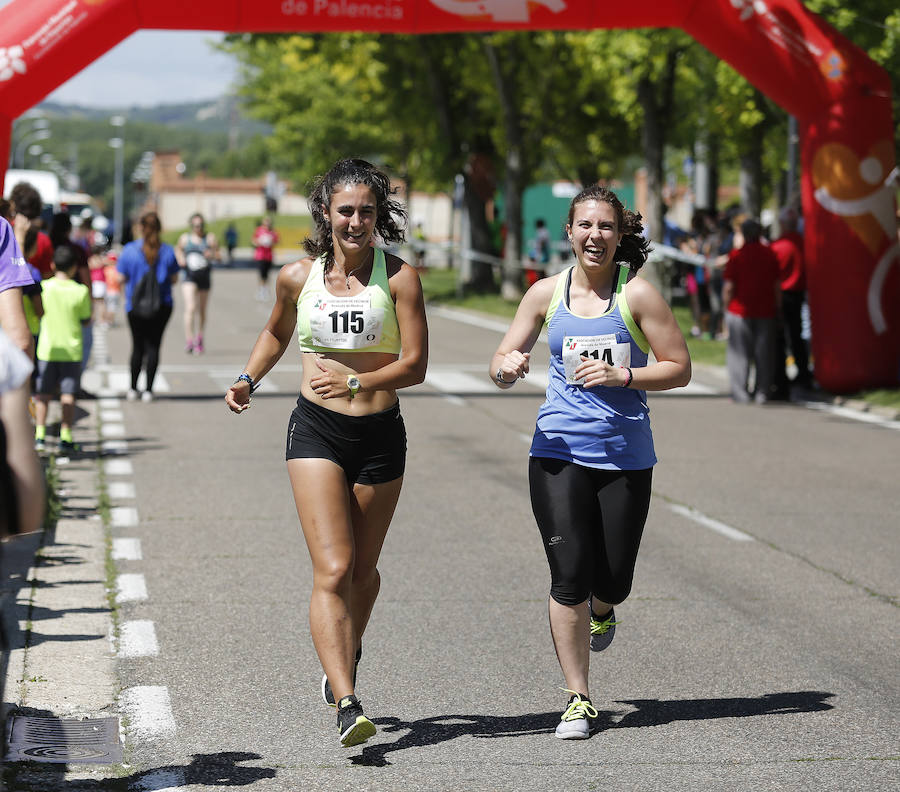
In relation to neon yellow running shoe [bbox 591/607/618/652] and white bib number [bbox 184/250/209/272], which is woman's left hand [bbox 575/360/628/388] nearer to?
neon yellow running shoe [bbox 591/607/618/652]

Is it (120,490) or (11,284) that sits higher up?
(11,284)

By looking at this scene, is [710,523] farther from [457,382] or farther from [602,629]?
[457,382]

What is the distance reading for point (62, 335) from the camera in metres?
12.4

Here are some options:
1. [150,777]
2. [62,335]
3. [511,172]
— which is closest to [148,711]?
[150,777]

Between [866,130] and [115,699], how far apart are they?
12.8 m

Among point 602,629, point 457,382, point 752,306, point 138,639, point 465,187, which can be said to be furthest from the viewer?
point 465,187

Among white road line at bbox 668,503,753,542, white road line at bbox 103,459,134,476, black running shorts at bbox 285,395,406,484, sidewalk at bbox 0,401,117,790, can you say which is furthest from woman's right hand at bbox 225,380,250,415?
white road line at bbox 103,459,134,476

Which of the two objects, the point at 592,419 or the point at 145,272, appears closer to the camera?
the point at 592,419

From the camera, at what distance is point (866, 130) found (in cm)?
1677

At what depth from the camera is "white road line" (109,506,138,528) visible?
31.8 ft

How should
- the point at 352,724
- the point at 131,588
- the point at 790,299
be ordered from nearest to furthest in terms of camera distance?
the point at 352,724 < the point at 131,588 < the point at 790,299

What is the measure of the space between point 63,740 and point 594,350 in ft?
7.20

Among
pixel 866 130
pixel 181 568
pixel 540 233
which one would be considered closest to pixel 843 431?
pixel 866 130

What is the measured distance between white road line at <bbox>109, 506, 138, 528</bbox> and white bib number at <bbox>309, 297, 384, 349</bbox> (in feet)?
15.2
